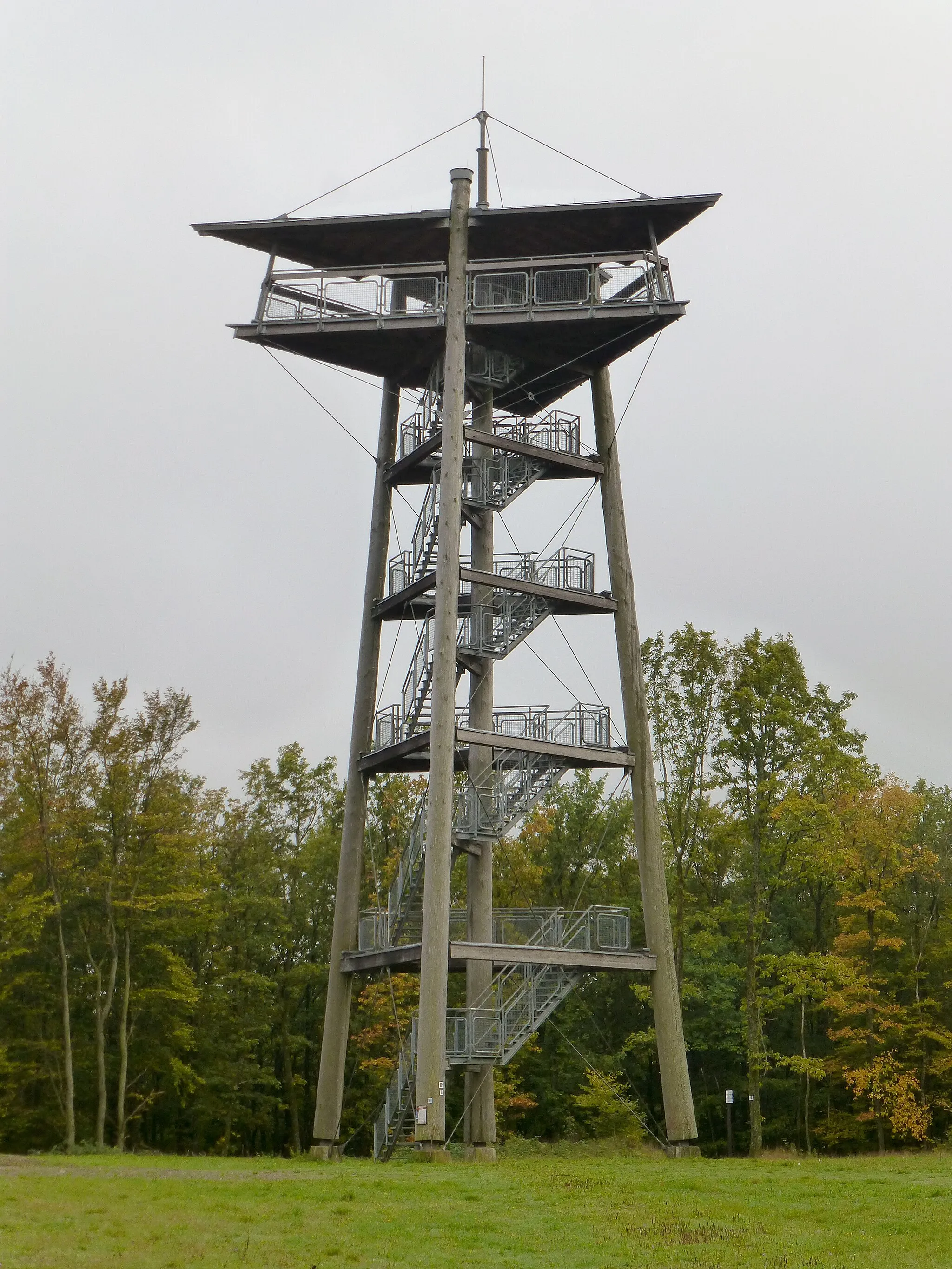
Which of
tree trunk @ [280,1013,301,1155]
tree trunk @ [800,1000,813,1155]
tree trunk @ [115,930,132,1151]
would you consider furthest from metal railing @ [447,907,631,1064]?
tree trunk @ [280,1013,301,1155]

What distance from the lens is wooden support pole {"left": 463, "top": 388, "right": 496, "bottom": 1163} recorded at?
92.2 ft

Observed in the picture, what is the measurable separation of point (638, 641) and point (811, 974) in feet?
43.4

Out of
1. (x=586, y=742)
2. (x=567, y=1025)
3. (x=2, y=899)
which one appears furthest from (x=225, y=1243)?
(x=567, y=1025)

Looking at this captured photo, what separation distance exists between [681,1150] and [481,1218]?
1198 cm

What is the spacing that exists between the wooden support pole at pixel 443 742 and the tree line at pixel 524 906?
500cm

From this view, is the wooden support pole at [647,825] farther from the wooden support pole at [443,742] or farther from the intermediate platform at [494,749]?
the wooden support pole at [443,742]

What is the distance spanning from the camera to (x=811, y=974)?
37.5 m

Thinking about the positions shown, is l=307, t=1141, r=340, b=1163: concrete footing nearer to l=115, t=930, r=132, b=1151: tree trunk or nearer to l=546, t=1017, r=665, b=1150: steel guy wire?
l=546, t=1017, r=665, b=1150: steel guy wire

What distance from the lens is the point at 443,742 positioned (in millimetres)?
25922

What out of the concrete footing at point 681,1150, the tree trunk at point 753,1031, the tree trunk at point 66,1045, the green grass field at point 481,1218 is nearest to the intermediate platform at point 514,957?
the concrete footing at point 681,1150

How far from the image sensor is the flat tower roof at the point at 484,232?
2814cm

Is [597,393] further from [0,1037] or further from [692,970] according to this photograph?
[0,1037]

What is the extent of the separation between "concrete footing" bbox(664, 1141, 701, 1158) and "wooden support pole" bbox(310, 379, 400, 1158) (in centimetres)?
620

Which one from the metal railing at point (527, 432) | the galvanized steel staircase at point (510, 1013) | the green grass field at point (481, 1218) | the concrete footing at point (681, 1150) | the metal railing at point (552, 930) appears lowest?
the green grass field at point (481, 1218)
